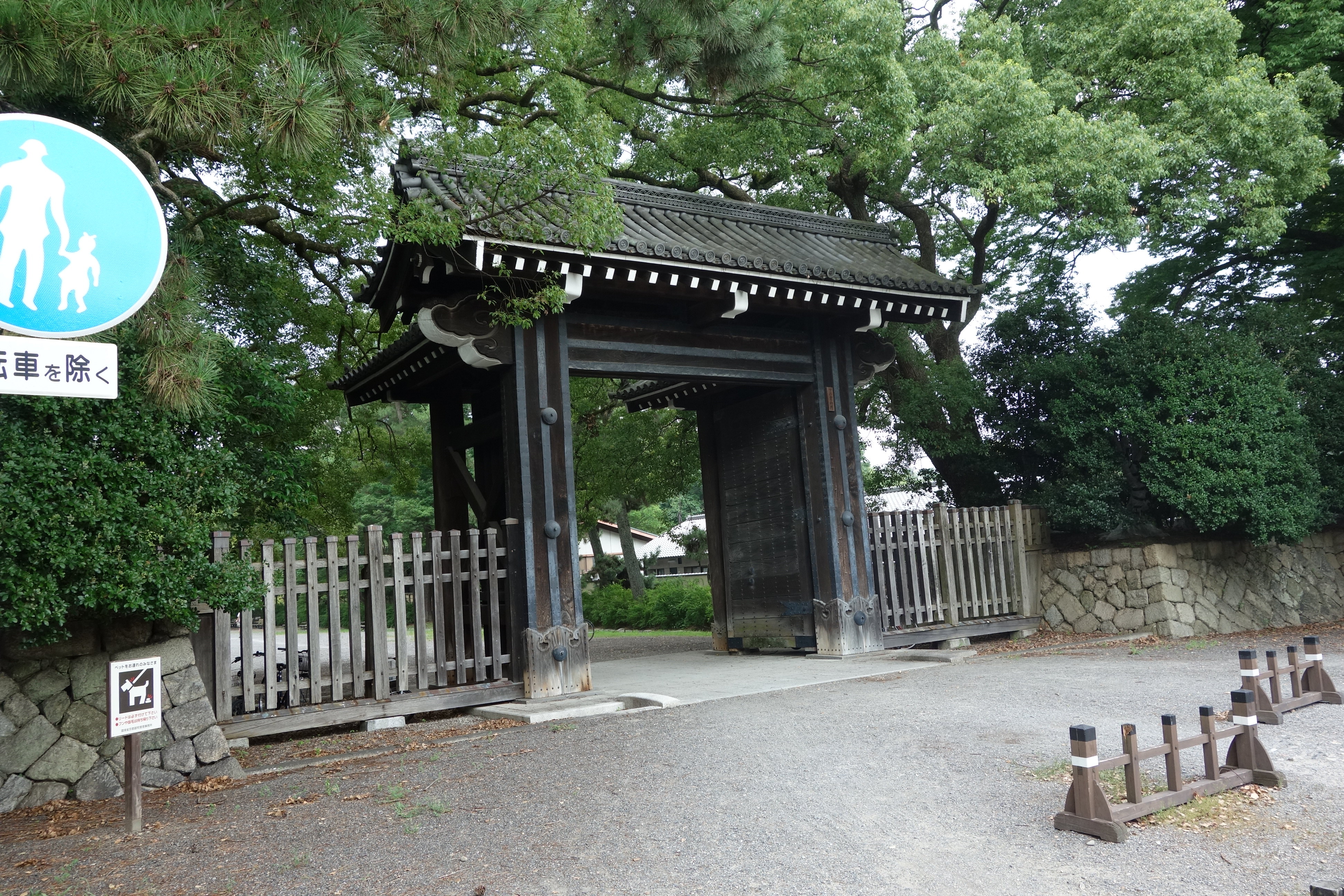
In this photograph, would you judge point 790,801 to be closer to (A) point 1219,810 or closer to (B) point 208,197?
(A) point 1219,810

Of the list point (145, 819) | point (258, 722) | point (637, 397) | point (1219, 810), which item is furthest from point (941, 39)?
point (145, 819)

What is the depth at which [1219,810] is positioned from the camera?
12.0ft

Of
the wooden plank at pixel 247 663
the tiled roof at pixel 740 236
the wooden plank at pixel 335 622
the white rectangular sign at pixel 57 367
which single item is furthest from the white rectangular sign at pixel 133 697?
the tiled roof at pixel 740 236

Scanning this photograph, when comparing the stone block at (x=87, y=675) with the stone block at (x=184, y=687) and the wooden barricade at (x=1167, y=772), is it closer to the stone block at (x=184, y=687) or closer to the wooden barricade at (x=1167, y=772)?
the stone block at (x=184, y=687)

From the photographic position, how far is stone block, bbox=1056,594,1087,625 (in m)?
11.4

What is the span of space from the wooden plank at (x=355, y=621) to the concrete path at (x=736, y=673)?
210 cm

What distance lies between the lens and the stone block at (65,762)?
4895mm

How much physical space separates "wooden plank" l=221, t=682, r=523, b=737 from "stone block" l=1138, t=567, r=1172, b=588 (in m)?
7.91

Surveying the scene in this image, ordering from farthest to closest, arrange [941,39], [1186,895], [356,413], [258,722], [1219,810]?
[356,413], [941,39], [258,722], [1219,810], [1186,895]

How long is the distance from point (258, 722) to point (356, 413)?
888cm

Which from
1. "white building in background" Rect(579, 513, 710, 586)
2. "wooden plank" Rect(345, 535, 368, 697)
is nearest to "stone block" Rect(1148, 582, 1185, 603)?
"wooden plank" Rect(345, 535, 368, 697)

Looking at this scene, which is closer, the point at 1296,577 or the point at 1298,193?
the point at 1298,193

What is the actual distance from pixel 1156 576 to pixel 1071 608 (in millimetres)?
1125

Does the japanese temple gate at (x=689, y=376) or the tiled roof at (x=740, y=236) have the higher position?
the tiled roof at (x=740, y=236)
